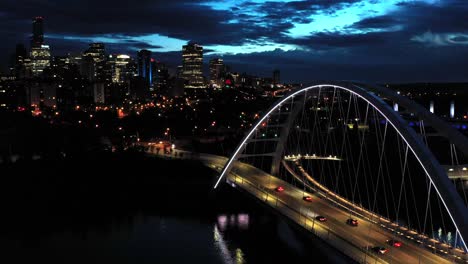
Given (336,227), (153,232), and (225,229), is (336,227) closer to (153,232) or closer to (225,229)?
(225,229)

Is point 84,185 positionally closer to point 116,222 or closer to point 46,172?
point 46,172

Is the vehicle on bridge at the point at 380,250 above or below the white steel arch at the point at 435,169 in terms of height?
below

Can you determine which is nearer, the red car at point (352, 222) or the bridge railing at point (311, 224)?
the bridge railing at point (311, 224)

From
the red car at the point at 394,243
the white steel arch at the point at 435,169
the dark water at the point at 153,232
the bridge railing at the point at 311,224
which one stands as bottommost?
the dark water at the point at 153,232

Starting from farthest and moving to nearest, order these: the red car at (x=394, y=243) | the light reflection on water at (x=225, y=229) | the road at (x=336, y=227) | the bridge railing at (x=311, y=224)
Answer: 1. the light reflection on water at (x=225, y=229)
2. the red car at (x=394, y=243)
3. the bridge railing at (x=311, y=224)
4. the road at (x=336, y=227)

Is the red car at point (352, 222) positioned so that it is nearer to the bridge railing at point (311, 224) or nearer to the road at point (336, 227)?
the road at point (336, 227)

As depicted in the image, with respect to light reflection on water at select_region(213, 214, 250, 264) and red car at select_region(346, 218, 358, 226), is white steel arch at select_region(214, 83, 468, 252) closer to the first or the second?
red car at select_region(346, 218, 358, 226)

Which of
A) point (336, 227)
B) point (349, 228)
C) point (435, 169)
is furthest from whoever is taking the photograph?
point (336, 227)

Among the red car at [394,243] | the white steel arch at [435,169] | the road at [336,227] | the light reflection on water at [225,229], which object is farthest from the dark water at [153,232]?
the white steel arch at [435,169]

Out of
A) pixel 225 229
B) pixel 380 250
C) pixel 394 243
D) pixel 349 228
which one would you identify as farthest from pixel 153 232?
pixel 380 250
